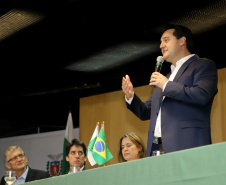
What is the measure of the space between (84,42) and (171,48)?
285cm

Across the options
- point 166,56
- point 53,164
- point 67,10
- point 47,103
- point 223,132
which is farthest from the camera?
point 47,103

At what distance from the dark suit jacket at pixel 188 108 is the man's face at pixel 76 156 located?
5.94 feet

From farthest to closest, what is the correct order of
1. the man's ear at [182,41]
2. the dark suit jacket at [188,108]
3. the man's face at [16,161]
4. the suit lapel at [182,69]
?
the man's face at [16,161], the man's ear at [182,41], the suit lapel at [182,69], the dark suit jacket at [188,108]

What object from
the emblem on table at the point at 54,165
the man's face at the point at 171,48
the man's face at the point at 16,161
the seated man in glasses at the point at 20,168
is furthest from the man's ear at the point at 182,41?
the emblem on table at the point at 54,165

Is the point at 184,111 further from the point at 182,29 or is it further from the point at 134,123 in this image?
the point at 134,123

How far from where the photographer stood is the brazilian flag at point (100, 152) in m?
3.65

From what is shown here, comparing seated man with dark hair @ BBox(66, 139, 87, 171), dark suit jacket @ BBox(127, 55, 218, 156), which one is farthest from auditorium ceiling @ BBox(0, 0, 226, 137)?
dark suit jacket @ BBox(127, 55, 218, 156)

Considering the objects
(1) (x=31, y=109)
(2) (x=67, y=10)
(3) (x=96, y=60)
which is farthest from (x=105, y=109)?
(2) (x=67, y=10)

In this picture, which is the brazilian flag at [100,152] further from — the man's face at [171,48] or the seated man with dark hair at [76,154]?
the man's face at [171,48]

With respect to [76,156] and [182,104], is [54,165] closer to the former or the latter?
[76,156]

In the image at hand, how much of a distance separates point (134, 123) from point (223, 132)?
142cm

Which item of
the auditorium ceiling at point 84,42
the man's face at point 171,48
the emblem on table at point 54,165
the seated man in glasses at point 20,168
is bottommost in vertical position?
the seated man in glasses at point 20,168

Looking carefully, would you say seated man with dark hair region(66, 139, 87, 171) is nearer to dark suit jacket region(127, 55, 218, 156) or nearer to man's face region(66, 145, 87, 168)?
man's face region(66, 145, 87, 168)

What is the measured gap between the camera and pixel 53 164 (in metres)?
7.36
